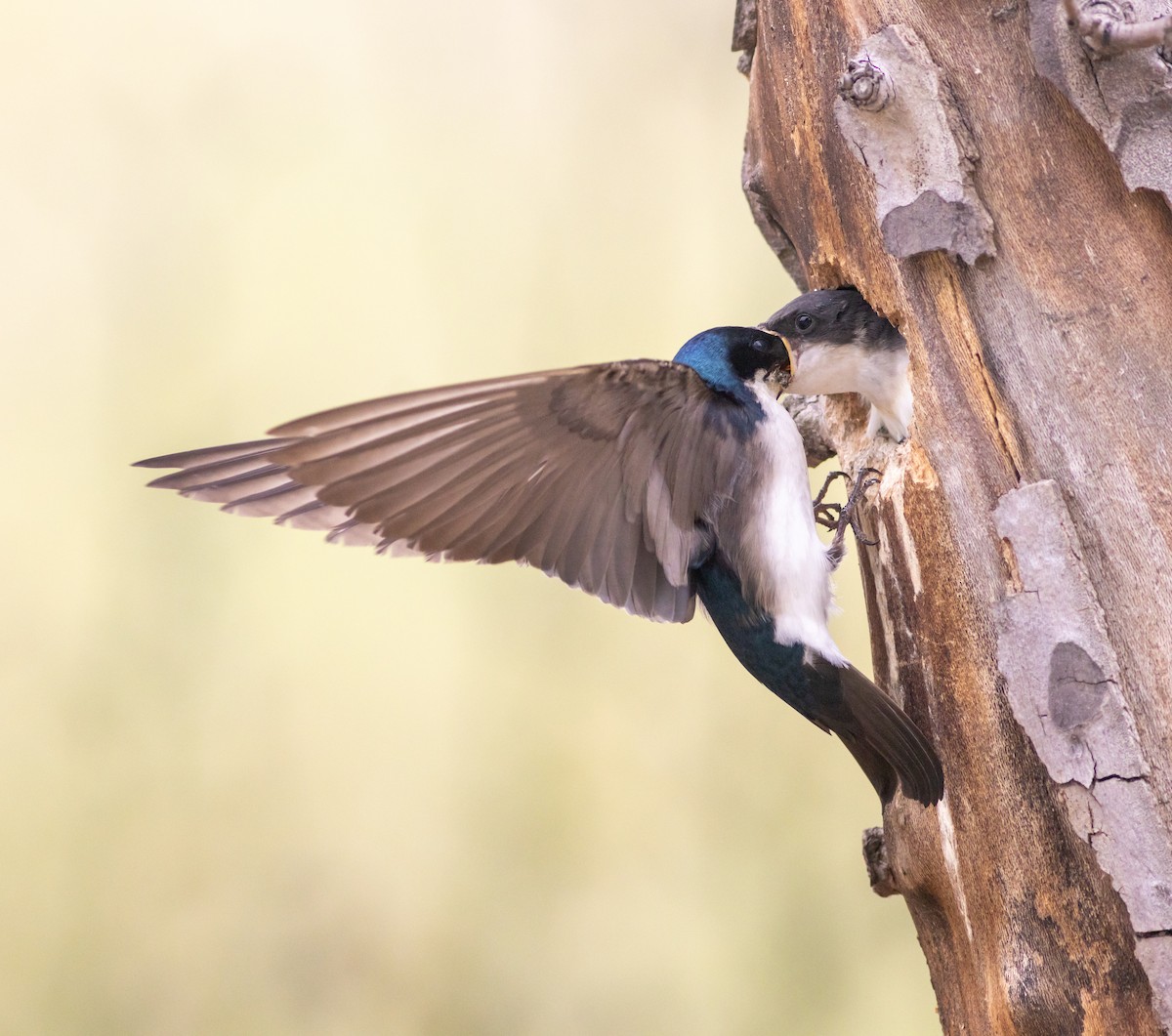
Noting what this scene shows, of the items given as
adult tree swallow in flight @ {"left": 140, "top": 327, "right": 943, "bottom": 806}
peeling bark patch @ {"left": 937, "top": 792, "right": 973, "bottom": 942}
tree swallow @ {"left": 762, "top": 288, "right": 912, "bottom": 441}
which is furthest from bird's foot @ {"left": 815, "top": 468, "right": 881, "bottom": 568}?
peeling bark patch @ {"left": 937, "top": 792, "right": 973, "bottom": 942}

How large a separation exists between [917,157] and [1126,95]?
15 cm

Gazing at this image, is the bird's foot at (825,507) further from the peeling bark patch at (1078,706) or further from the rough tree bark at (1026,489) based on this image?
the peeling bark patch at (1078,706)

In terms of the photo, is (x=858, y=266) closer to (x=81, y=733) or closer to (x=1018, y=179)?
Answer: (x=1018, y=179)

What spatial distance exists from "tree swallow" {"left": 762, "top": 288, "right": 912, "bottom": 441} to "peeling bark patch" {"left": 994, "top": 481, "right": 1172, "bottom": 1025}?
1.27 feet

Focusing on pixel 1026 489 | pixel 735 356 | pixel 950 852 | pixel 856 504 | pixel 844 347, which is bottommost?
pixel 950 852

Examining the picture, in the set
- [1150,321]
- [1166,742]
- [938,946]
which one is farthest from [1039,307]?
[938,946]

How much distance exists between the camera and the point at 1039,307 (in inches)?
33.7

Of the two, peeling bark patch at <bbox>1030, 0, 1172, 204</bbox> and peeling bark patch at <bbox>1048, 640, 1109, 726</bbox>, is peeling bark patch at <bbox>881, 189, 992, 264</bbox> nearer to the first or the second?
peeling bark patch at <bbox>1030, 0, 1172, 204</bbox>

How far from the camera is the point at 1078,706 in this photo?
76cm

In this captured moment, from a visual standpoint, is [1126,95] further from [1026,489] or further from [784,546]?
[784,546]

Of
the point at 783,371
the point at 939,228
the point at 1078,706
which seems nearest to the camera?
the point at 1078,706

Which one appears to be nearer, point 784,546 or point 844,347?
point 784,546

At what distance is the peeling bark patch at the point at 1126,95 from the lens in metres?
0.77

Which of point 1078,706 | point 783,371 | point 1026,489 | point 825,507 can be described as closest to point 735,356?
point 783,371
